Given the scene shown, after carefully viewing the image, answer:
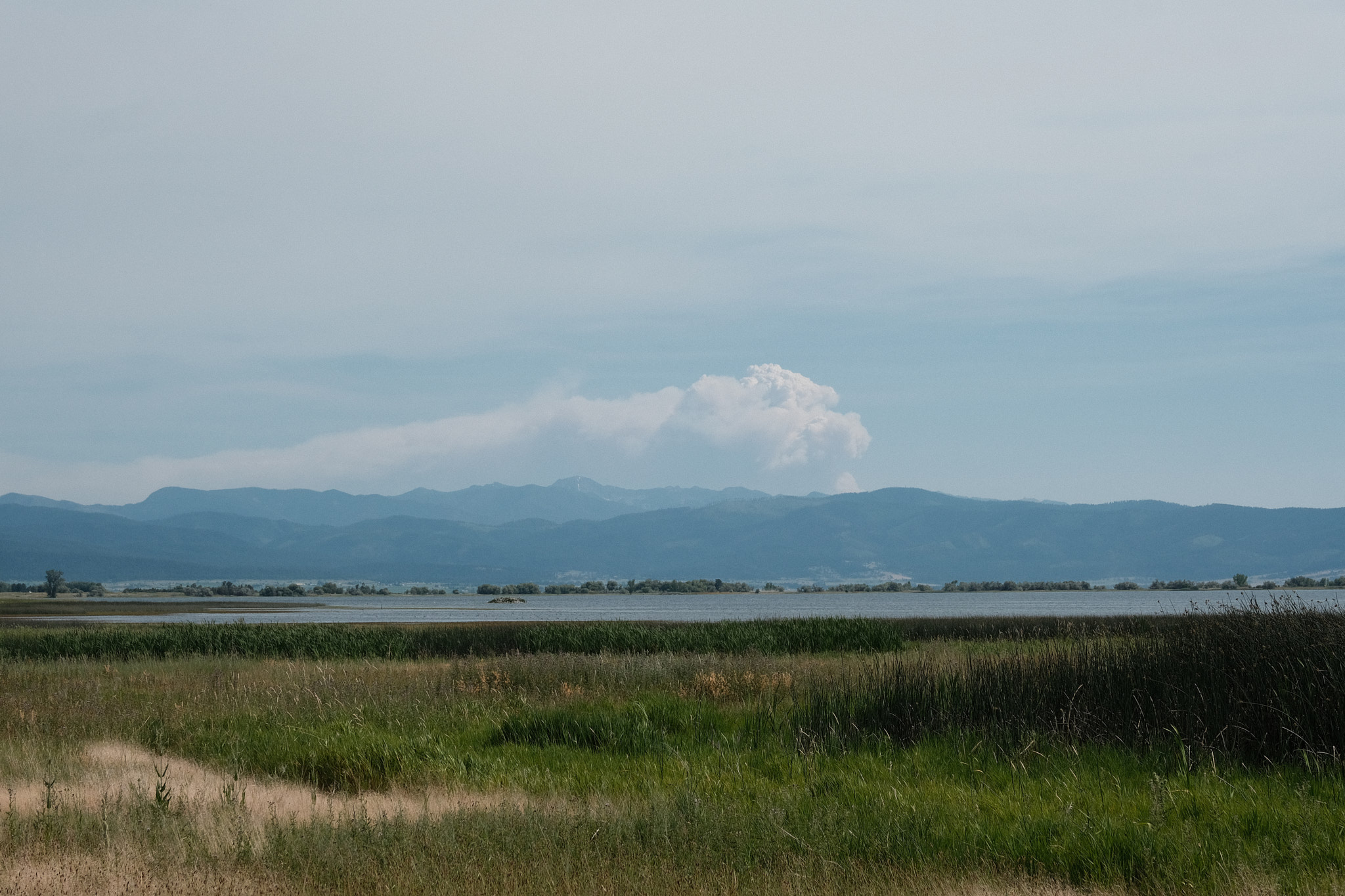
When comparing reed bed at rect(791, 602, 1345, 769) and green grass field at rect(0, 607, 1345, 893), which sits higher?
reed bed at rect(791, 602, 1345, 769)

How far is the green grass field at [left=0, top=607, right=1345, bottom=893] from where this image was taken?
8938mm

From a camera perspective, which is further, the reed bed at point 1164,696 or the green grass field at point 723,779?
the reed bed at point 1164,696

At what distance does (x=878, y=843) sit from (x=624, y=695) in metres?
12.2

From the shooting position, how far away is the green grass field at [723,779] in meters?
8.94

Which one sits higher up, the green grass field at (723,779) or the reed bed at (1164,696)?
the reed bed at (1164,696)

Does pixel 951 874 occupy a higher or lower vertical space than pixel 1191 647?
lower

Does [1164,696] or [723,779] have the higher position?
[1164,696]

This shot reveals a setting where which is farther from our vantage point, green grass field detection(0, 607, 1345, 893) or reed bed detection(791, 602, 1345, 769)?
reed bed detection(791, 602, 1345, 769)

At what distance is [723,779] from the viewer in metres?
12.9

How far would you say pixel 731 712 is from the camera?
18.4 m

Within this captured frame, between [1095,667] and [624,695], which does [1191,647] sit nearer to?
[1095,667]

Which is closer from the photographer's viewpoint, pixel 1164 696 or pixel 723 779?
pixel 723 779

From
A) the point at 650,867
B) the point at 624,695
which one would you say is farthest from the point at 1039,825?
the point at 624,695

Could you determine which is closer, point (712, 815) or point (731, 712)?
point (712, 815)
